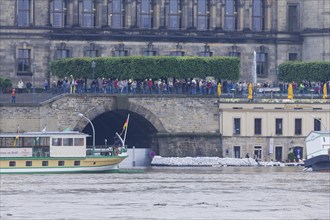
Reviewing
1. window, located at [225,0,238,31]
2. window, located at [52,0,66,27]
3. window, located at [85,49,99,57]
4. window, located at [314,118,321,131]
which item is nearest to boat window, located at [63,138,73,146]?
window, located at [314,118,321,131]

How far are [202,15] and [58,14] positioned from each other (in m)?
11.4

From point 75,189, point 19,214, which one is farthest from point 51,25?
point 19,214

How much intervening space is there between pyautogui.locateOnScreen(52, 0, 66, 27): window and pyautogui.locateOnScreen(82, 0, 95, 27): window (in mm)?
1796

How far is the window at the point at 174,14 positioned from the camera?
514 ft

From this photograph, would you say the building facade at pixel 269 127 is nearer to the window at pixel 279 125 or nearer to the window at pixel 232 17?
the window at pixel 279 125

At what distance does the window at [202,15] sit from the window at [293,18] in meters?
6.43

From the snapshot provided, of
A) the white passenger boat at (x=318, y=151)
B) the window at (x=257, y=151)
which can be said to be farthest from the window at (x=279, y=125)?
the white passenger boat at (x=318, y=151)

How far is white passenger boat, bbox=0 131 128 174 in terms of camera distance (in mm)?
127125

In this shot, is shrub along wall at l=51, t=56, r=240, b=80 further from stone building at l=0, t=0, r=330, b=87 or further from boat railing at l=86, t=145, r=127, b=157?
boat railing at l=86, t=145, r=127, b=157

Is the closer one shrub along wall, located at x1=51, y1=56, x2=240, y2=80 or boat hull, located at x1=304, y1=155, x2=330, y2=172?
boat hull, located at x1=304, y1=155, x2=330, y2=172

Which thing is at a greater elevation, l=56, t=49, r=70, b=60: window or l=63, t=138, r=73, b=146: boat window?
l=56, t=49, r=70, b=60: window

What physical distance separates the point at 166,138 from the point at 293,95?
394 inches

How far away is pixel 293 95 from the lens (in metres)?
148

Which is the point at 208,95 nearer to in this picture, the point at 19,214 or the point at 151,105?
the point at 151,105
